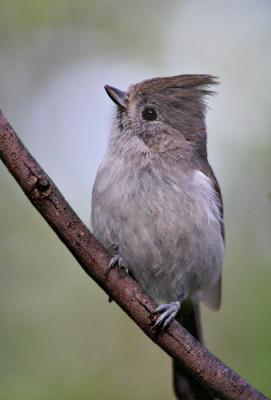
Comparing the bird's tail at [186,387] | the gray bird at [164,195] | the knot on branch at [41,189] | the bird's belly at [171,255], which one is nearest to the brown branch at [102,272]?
the knot on branch at [41,189]

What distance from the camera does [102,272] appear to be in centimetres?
282

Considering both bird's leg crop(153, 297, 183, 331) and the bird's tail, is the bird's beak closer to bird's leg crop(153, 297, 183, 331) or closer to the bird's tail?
bird's leg crop(153, 297, 183, 331)

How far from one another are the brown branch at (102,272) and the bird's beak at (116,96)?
1378 millimetres

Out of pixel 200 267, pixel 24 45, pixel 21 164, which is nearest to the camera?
pixel 21 164

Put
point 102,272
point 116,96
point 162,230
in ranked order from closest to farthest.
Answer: point 102,272 → point 162,230 → point 116,96

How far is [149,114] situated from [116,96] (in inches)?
9.5

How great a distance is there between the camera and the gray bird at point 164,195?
11.5 ft

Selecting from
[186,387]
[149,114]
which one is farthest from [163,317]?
[149,114]

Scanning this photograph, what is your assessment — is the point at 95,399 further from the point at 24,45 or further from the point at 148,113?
the point at 24,45

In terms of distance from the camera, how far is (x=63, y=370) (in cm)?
444

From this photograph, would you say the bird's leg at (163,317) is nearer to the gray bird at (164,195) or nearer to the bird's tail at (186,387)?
the gray bird at (164,195)

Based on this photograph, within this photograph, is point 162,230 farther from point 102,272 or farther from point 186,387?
point 186,387

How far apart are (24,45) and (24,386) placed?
10.8 feet

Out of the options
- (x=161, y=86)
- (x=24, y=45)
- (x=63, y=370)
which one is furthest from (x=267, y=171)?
(x=24, y=45)
